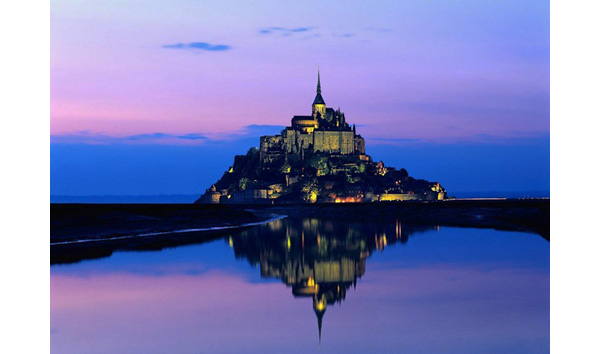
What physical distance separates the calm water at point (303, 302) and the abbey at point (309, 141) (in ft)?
483

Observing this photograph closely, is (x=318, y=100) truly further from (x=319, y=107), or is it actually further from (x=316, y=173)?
(x=316, y=173)

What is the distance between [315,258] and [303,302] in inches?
451

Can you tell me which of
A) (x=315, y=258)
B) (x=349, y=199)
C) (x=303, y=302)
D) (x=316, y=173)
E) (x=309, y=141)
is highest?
(x=309, y=141)

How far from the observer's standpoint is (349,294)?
1850cm

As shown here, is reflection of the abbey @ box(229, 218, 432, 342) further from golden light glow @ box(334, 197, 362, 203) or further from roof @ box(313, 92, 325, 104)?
roof @ box(313, 92, 325, 104)

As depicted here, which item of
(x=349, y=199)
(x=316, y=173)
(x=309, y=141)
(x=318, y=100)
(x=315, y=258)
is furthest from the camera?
(x=318, y=100)

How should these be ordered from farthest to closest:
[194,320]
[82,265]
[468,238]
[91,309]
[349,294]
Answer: [468,238]
[82,265]
[349,294]
[91,309]
[194,320]

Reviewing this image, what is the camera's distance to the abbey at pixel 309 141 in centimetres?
17838

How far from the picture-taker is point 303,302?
17.1 metres

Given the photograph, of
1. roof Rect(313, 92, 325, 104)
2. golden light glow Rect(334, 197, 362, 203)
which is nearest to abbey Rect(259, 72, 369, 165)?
roof Rect(313, 92, 325, 104)

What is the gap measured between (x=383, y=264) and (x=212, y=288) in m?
8.18

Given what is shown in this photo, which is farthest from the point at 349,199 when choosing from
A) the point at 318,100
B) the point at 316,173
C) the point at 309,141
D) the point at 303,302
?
the point at 303,302
